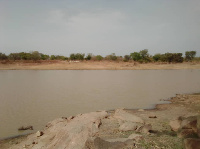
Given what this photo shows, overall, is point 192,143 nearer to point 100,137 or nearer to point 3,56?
point 100,137

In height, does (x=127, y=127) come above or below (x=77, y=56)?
below

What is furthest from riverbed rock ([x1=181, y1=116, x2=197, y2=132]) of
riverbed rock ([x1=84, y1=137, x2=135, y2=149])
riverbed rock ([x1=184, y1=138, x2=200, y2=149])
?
riverbed rock ([x1=84, y1=137, x2=135, y2=149])

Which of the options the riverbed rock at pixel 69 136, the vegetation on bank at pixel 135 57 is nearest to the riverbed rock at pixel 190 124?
the riverbed rock at pixel 69 136

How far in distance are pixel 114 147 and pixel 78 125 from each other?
2269 mm

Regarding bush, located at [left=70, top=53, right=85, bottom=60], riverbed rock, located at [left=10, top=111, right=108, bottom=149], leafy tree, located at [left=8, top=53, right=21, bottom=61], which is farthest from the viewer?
bush, located at [left=70, top=53, right=85, bottom=60]

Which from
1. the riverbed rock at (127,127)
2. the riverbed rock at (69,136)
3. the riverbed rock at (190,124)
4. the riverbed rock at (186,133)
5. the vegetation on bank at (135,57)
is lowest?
the riverbed rock at (69,136)

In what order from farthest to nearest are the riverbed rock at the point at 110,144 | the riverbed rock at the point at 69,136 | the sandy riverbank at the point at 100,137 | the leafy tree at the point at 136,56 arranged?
the leafy tree at the point at 136,56, the riverbed rock at the point at 69,136, the sandy riverbank at the point at 100,137, the riverbed rock at the point at 110,144

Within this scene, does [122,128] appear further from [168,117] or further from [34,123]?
[34,123]

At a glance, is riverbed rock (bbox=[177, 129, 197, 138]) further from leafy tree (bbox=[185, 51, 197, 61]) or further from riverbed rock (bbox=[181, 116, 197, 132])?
leafy tree (bbox=[185, 51, 197, 61])

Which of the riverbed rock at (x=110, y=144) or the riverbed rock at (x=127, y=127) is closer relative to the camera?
the riverbed rock at (x=110, y=144)

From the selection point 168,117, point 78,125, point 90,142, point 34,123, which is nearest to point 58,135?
point 78,125

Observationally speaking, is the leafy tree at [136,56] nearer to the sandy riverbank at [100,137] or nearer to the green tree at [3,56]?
the green tree at [3,56]

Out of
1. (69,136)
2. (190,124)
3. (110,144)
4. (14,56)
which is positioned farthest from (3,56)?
(190,124)

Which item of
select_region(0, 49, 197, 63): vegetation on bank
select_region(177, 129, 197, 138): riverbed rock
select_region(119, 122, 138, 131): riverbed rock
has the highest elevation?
select_region(0, 49, 197, 63): vegetation on bank
